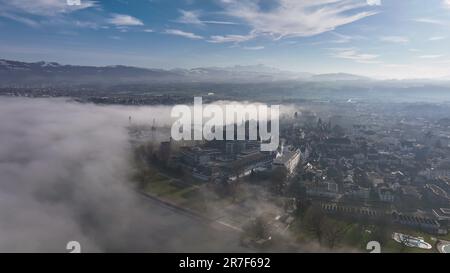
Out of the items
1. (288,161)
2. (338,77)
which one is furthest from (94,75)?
(338,77)

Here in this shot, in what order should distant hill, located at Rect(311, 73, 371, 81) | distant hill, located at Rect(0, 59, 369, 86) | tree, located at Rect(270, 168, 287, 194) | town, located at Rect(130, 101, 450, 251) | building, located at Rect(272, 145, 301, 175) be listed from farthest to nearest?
1. distant hill, located at Rect(311, 73, 371, 81)
2. distant hill, located at Rect(0, 59, 369, 86)
3. building, located at Rect(272, 145, 301, 175)
4. tree, located at Rect(270, 168, 287, 194)
5. town, located at Rect(130, 101, 450, 251)

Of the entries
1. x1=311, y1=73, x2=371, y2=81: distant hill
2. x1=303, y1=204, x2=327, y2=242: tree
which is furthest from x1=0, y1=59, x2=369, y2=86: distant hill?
x1=303, y1=204, x2=327, y2=242: tree

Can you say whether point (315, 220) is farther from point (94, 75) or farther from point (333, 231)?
point (94, 75)

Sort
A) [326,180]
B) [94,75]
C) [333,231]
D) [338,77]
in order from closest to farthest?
[333,231], [326,180], [94,75], [338,77]

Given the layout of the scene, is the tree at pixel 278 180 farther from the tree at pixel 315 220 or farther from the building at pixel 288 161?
the tree at pixel 315 220

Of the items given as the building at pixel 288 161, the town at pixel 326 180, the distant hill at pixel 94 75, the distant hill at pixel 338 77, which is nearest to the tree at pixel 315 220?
the town at pixel 326 180

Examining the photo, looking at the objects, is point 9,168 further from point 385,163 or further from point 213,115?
point 213,115

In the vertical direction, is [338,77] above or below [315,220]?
above

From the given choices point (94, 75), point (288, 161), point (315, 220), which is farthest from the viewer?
point (94, 75)

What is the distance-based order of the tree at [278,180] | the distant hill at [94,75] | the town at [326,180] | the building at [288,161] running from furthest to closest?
the distant hill at [94,75] → the building at [288,161] → the tree at [278,180] → the town at [326,180]

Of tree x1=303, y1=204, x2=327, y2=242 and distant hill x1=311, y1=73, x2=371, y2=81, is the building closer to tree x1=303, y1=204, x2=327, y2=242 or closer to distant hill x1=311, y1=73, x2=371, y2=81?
tree x1=303, y1=204, x2=327, y2=242

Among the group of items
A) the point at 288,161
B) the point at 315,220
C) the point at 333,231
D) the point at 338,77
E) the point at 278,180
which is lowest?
the point at 333,231
